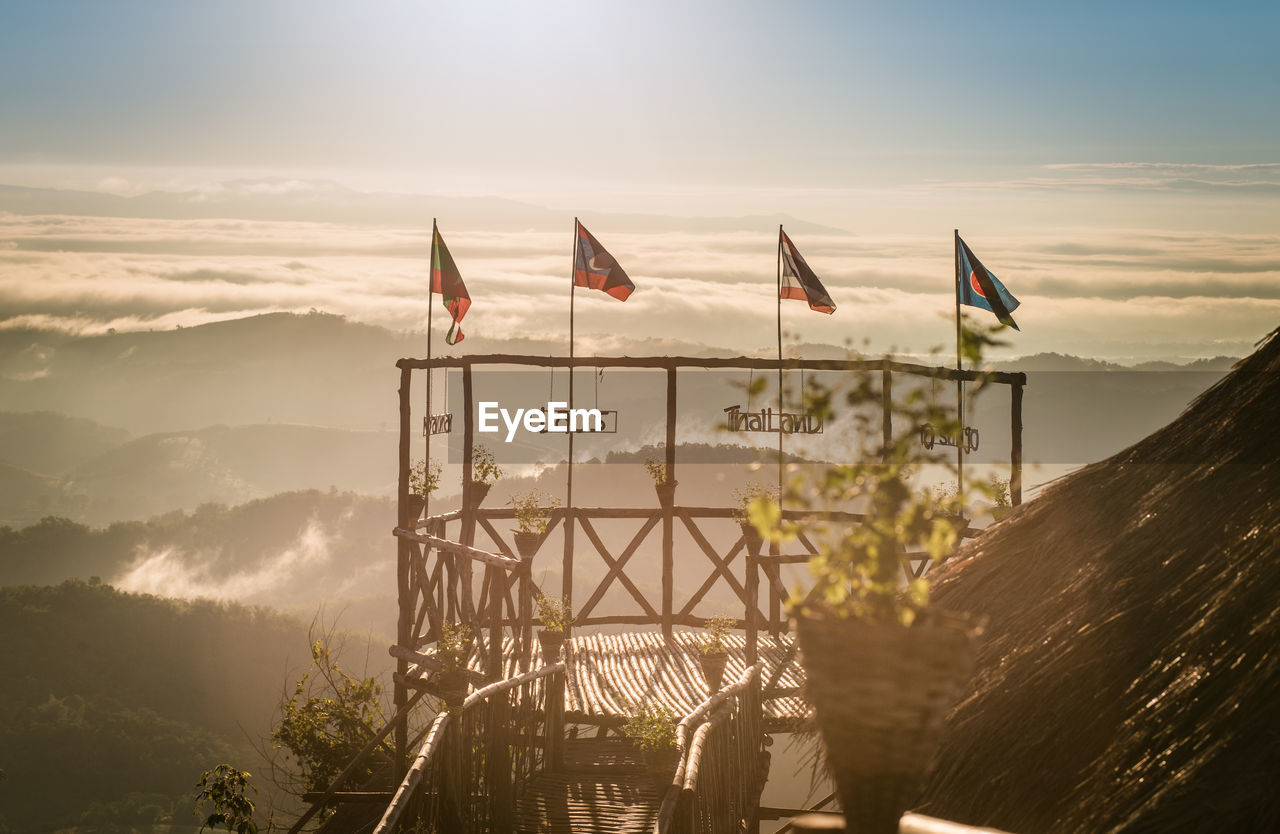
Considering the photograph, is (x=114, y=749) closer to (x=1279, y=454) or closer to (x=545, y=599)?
(x=545, y=599)

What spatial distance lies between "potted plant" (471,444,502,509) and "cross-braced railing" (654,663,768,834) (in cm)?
712

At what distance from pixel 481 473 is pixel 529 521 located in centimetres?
116

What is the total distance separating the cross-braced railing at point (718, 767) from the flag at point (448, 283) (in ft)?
34.0

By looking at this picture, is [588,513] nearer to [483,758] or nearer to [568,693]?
[568,693]

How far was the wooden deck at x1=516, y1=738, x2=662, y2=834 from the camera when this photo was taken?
10328 mm

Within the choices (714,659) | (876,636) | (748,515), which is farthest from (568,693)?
(876,636)

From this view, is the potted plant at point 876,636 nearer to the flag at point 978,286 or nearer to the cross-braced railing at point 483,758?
the cross-braced railing at point 483,758

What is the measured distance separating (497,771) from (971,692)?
193 inches

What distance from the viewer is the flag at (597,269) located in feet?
64.7

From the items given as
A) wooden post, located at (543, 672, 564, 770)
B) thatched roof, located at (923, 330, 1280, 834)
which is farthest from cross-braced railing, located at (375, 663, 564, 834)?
thatched roof, located at (923, 330, 1280, 834)

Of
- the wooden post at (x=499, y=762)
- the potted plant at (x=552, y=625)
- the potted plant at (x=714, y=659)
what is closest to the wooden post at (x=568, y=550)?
the potted plant at (x=552, y=625)

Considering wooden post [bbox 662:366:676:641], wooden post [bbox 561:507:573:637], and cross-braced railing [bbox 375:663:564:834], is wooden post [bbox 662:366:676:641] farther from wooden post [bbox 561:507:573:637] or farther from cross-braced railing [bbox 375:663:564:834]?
cross-braced railing [bbox 375:663:564:834]

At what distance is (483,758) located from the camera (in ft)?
31.5

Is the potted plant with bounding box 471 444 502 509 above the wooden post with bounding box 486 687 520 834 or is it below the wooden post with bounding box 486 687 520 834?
above
